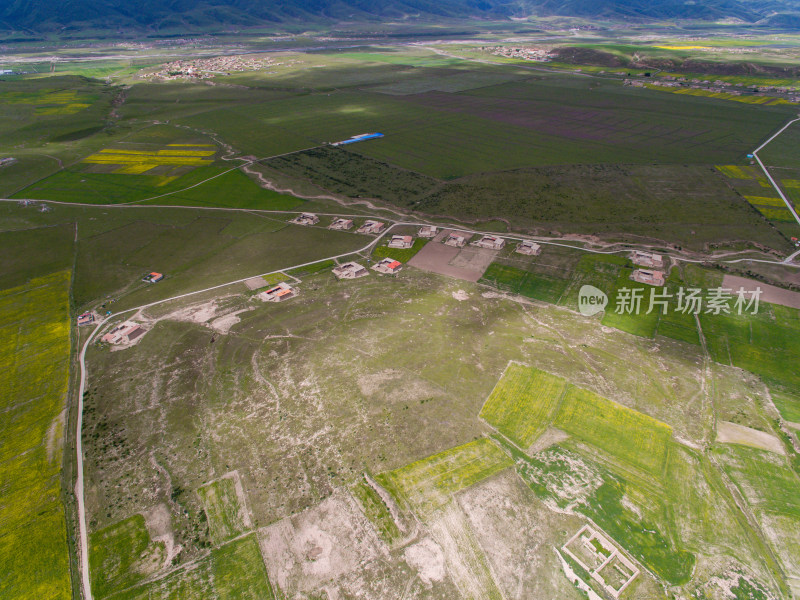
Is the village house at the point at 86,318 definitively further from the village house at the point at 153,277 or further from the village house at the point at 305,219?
the village house at the point at 305,219

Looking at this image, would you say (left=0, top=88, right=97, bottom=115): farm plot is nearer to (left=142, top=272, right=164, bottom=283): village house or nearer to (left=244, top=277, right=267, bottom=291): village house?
(left=142, top=272, right=164, bottom=283): village house

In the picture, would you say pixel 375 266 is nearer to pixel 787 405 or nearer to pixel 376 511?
pixel 376 511

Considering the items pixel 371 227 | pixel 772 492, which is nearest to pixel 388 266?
pixel 371 227

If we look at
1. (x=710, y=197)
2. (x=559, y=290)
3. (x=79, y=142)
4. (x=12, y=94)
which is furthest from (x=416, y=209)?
(x=12, y=94)

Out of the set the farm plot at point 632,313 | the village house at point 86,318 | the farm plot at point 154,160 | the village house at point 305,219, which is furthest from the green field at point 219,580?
the farm plot at point 154,160

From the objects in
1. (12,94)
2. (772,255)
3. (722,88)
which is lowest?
(12,94)

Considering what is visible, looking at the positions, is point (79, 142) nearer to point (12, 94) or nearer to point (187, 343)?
point (12, 94)

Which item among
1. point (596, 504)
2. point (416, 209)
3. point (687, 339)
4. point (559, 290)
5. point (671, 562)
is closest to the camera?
point (671, 562)

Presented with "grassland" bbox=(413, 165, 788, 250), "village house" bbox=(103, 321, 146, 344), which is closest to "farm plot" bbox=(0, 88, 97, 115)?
"village house" bbox=(103, 321, 146, 344)
